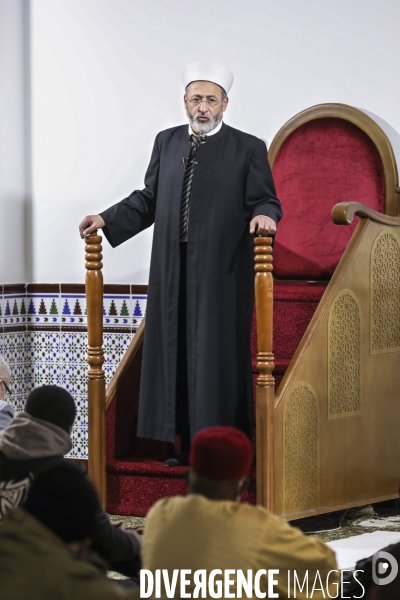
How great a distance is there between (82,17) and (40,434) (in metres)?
3.97

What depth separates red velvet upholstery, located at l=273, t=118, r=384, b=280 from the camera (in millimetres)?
5406

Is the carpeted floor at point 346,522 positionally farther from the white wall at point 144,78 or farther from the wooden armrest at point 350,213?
the white wall at point 144,78

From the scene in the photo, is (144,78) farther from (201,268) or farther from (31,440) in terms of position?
(31,440)

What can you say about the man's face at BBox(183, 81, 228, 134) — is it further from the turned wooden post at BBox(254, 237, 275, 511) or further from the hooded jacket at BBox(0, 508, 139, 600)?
the hooded jacket at BBox(0, 508, 139, 600)

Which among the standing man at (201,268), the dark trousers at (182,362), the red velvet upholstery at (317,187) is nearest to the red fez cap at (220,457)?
the standing man at (201,268)

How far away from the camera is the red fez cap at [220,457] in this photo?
7.51ft

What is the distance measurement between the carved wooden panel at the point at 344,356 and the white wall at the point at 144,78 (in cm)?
129

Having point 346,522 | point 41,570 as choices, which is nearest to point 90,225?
point 346,522

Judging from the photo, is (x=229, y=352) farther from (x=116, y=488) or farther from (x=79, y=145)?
(x=79, y=145)

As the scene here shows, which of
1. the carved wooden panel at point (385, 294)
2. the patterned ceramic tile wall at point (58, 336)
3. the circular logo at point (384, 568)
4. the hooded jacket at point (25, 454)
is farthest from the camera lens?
the patterned ceramic tile wall at point (58, 336)

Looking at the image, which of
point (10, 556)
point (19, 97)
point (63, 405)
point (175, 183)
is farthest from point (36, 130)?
point (10, 556)

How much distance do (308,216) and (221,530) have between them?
3500mm

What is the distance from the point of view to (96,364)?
4.66m

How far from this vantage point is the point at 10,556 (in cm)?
174
